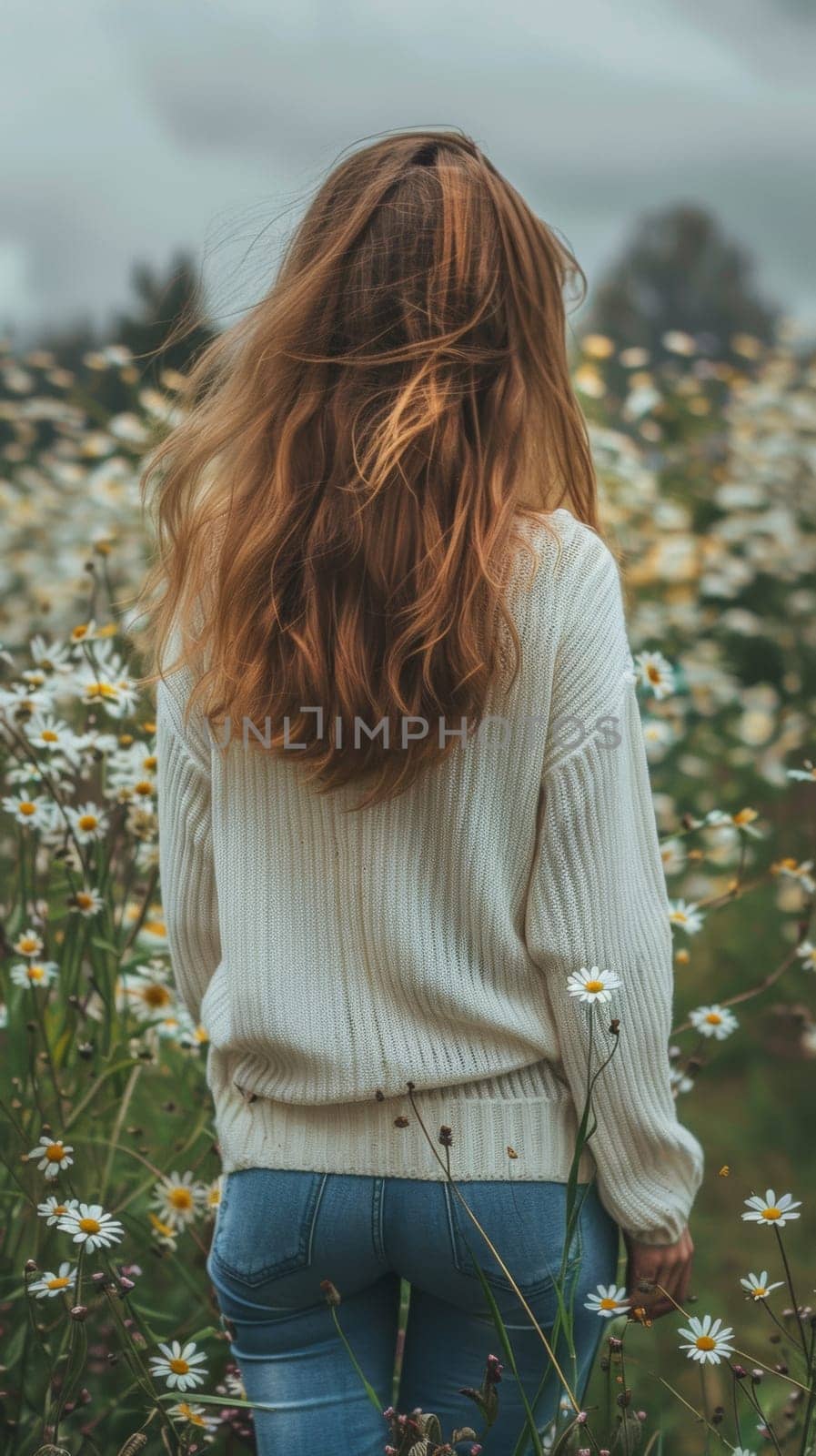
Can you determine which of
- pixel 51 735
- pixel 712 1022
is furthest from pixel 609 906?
pixel 51 735

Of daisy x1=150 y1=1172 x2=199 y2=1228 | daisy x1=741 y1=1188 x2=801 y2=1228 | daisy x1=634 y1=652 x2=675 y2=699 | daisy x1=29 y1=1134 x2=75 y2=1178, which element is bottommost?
daisy x1=150 y1=1172 x2=199 y2=1228

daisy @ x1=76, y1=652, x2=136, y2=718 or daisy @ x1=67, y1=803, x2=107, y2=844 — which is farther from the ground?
daisy @ x1=76, y1=652, x2=136, y2=718

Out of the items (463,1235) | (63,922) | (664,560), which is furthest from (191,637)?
(664,560)

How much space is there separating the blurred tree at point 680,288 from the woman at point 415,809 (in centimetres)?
290

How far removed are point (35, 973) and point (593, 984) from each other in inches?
25.5

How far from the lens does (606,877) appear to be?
1040 mm

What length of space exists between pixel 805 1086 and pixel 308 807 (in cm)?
196

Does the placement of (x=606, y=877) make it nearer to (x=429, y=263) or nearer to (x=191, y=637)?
(x=191, y=637)

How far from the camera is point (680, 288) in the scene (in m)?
3.94

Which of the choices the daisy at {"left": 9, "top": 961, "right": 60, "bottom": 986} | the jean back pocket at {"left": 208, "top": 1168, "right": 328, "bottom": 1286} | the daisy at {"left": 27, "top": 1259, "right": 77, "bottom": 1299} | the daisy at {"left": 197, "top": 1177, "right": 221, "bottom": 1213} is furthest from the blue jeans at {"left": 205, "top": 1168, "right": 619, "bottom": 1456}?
the daisy at {"left": 9, "top": 961, "right": 60, "bottom": 986}

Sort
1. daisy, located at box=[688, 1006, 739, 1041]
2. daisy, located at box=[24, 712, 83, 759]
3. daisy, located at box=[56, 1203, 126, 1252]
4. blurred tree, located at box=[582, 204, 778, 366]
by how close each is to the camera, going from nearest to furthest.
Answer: daisy, located at box=[56, 1203, 126, 1252] → daisy, located at box=[688, 1006, 739, 1041] → daisy, located at box=[24, 712, 83, 759] → blurred tree, located at box=[582, 204, 778, 366]

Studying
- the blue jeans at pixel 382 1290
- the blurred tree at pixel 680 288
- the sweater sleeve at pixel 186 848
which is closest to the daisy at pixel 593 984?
the blue jeans at pixel 382 1290

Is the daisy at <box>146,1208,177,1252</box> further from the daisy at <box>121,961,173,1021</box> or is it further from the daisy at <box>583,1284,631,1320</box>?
the daisy at <box>583,1284,631,1320</box>

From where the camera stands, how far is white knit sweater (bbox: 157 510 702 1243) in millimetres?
1012
